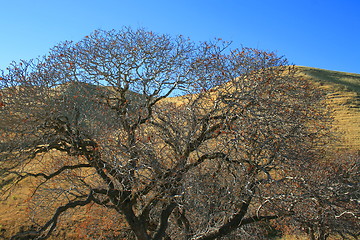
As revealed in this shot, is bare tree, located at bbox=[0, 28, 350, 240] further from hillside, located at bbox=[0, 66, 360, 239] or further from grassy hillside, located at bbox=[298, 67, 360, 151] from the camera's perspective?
grassy hillside, located at bbox=[298, 67, 360, 151]

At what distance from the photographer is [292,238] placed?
20750 millimetres

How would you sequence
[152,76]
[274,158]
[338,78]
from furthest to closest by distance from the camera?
1. [338,78]
2. [152,76]
3. [274,158]

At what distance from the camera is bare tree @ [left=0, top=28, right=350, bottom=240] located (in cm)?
809

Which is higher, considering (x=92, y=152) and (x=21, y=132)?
(x=21, y=132)

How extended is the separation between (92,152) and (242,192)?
15.0 ft

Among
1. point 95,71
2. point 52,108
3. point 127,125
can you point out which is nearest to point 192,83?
point 127,125

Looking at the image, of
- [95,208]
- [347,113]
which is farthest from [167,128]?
[347,113]

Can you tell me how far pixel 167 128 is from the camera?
31.0 ft

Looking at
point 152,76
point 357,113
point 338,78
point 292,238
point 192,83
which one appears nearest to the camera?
point 192,83

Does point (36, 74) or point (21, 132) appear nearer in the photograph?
point (21, 132)

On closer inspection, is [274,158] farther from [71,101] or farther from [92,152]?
[71,101]

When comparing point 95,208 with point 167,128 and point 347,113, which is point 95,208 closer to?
point 167,128

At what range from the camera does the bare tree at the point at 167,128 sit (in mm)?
8086

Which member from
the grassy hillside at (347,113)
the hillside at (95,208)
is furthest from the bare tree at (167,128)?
the grassy hillside at (347,113)
